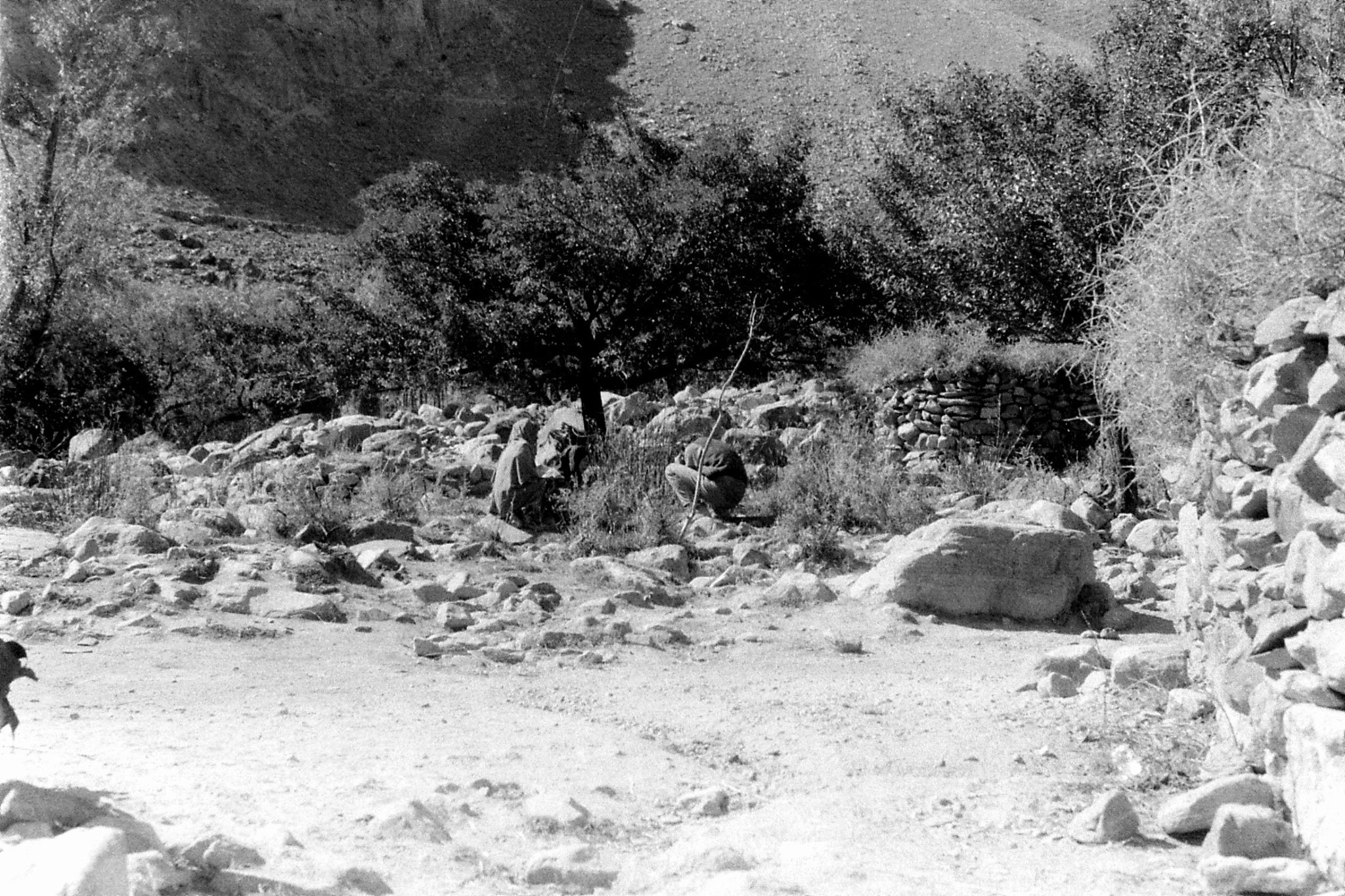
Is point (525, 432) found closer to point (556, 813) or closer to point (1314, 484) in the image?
point (556, 813)

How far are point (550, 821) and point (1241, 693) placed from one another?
7.65 ft

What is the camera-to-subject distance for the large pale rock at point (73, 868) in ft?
8.50

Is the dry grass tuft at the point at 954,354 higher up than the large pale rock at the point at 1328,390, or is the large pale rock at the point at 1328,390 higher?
the large pale rock at the point at 1328,390

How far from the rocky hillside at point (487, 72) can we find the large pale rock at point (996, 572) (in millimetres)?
27345

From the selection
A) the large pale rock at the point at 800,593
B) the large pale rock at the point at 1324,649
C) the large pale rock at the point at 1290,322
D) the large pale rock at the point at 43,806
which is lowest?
the large pale rock at the point at 800,593

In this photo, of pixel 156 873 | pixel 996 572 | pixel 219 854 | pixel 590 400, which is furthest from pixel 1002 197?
pixel 156 873

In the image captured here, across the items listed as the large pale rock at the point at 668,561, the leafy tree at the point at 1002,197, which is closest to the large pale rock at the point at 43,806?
the large pale rock at the point at 668,561

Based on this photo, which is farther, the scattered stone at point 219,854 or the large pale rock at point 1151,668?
the large pale rock at point 1151,668

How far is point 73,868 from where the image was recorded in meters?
2.62

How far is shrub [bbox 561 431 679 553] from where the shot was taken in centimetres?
1088

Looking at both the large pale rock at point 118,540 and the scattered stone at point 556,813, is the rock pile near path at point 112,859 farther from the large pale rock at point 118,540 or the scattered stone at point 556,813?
the large pale rock at point 118,540

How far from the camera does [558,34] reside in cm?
5131

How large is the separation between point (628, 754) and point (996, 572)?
383 centimetres

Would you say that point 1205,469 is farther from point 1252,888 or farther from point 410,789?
point 410,789
